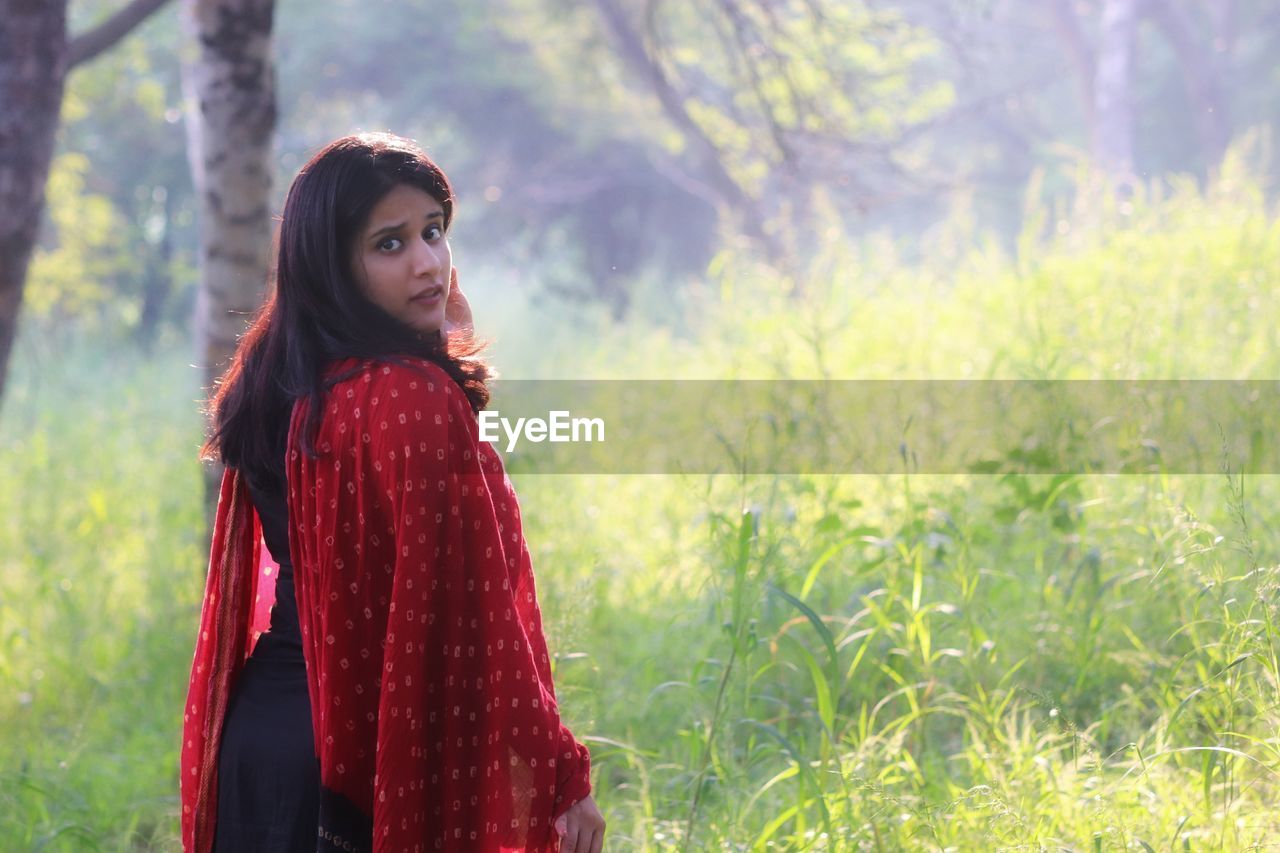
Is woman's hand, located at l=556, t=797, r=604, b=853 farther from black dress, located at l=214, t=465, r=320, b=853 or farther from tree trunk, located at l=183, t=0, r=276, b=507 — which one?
tree trunk, located at l=183, t=0, r=276, b=507

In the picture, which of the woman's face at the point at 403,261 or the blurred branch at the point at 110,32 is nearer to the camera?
the woman's face at the point at 403,261

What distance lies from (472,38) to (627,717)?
19327 mm

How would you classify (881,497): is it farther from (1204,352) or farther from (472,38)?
(472,38)

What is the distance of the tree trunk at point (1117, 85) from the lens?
17578mm

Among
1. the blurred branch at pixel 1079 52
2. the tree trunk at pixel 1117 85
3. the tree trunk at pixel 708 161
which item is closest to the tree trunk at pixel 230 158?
the tree trunk at pixel 708 161

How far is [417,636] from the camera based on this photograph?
192 cm

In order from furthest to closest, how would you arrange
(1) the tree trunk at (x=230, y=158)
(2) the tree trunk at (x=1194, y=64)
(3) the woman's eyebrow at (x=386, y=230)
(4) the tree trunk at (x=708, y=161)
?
(2) the tree trunk at (x=1194, y=64) → (4) the tree trunk at (x=708, y=161) → (1) the tree trunk at (x=230, y=158) → (3) the woman's eyebrow at (x=386, y=230)

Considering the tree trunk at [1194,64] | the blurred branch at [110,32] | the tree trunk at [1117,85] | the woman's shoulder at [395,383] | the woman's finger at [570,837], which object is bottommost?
the woman's finger at [570,837]

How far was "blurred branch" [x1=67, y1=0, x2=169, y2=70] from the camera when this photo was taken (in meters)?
5.24

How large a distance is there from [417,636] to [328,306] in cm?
54

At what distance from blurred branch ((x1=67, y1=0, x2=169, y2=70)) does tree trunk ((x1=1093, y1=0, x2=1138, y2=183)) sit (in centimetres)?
1458

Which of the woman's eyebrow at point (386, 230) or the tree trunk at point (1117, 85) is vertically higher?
the tree trunk at point (1117, 85)

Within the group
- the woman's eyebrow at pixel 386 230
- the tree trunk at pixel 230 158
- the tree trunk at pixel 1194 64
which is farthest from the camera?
the tree trunk at pixel 1194 64

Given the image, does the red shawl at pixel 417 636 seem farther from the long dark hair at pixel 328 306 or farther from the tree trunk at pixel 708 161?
the tree trunk at pixel 708 161
